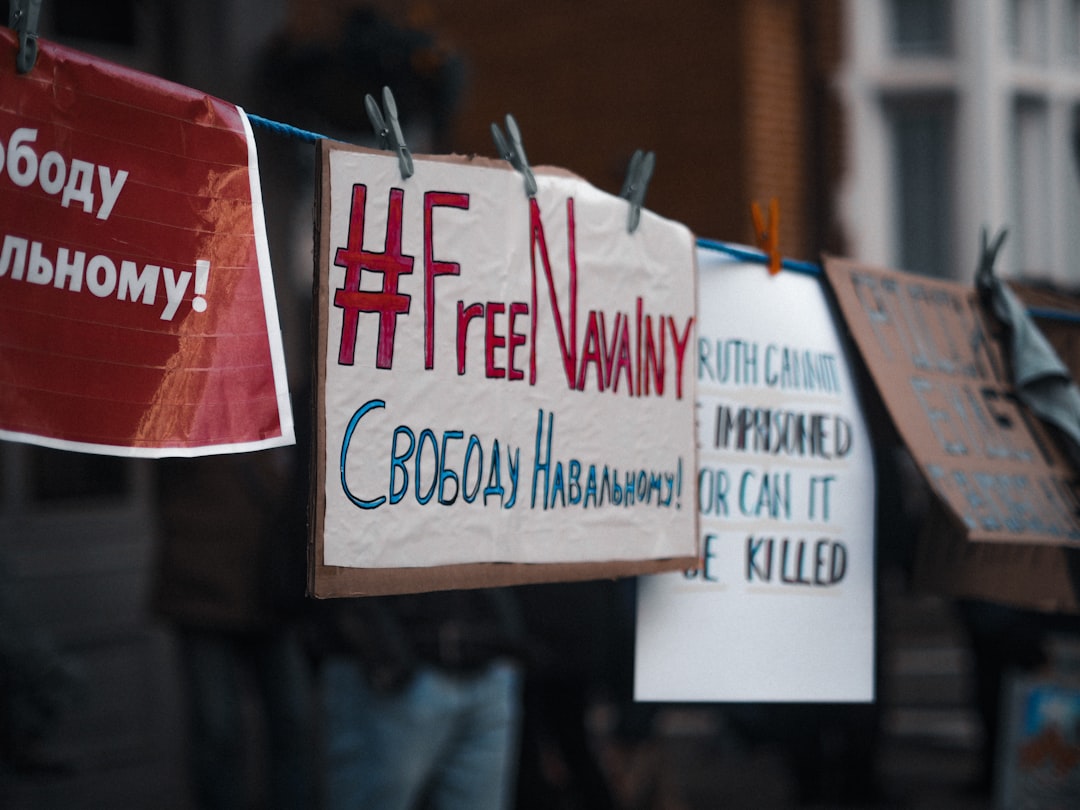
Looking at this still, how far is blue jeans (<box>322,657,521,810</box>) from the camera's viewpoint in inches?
125

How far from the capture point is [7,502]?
497cm

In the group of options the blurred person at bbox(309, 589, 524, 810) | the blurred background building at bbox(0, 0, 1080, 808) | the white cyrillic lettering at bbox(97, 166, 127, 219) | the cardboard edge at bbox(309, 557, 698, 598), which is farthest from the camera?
the blurred background building at bbox(0, 0, 1080, 808)

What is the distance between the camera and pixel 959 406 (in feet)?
9.31

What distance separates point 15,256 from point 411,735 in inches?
70.3

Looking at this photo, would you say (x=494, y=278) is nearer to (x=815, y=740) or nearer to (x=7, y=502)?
(x=7, y=502)

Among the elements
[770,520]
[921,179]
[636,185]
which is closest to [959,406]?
[770,520]

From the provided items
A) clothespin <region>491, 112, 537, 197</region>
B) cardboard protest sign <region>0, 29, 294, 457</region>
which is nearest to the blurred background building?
clothespin <region>491, 112, 537, 197</region>

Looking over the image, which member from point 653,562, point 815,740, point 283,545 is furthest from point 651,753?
point 653,562

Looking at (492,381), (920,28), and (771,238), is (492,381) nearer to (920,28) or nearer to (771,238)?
(771,238)

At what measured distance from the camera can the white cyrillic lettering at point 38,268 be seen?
1.72 m

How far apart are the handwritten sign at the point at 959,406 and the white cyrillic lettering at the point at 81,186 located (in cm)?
159

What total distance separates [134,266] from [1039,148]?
24.1 ft

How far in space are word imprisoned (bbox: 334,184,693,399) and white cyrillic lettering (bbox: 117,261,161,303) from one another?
255 millimetres

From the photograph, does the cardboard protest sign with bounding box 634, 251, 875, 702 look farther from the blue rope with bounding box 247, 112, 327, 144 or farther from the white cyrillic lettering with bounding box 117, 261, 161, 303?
the white cyrillic lettering with bounding box 117, 261, 161, 303
